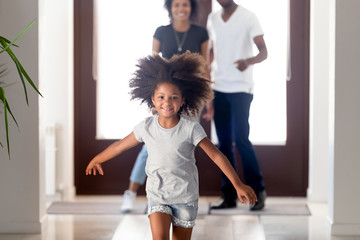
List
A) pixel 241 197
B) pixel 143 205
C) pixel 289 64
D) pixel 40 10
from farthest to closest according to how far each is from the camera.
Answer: pixel 289 64
pixel 143 205
pixel 40 10
pixel 241 197

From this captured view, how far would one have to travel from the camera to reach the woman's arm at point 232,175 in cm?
271

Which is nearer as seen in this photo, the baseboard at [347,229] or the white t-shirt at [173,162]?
the white t-shirt at [173,162]

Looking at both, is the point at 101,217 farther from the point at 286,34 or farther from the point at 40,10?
the point at 286,34

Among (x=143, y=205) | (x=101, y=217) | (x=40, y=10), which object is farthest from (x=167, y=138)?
(x=143, y=205)

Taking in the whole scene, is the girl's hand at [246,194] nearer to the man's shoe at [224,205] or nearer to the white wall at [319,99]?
the man's shoe at [224,205]

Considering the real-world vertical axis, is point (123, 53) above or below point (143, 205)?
above

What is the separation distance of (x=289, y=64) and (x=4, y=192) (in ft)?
7.11

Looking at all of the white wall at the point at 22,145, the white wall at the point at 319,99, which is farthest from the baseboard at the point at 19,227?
the white wall at the point at 319,99

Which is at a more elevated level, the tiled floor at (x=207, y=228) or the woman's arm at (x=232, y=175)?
the woman's arm at (x=232, y=175)

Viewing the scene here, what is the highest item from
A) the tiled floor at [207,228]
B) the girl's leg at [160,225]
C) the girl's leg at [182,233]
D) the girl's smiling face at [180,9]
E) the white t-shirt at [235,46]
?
the girl's smiling face at [180,9]

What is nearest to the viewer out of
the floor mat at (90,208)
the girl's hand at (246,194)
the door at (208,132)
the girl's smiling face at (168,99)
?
the girl's hand at (246,194)

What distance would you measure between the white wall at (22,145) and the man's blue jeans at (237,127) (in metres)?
1.14

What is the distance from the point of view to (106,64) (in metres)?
5.21

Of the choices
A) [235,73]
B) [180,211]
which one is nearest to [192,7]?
[235,73]
